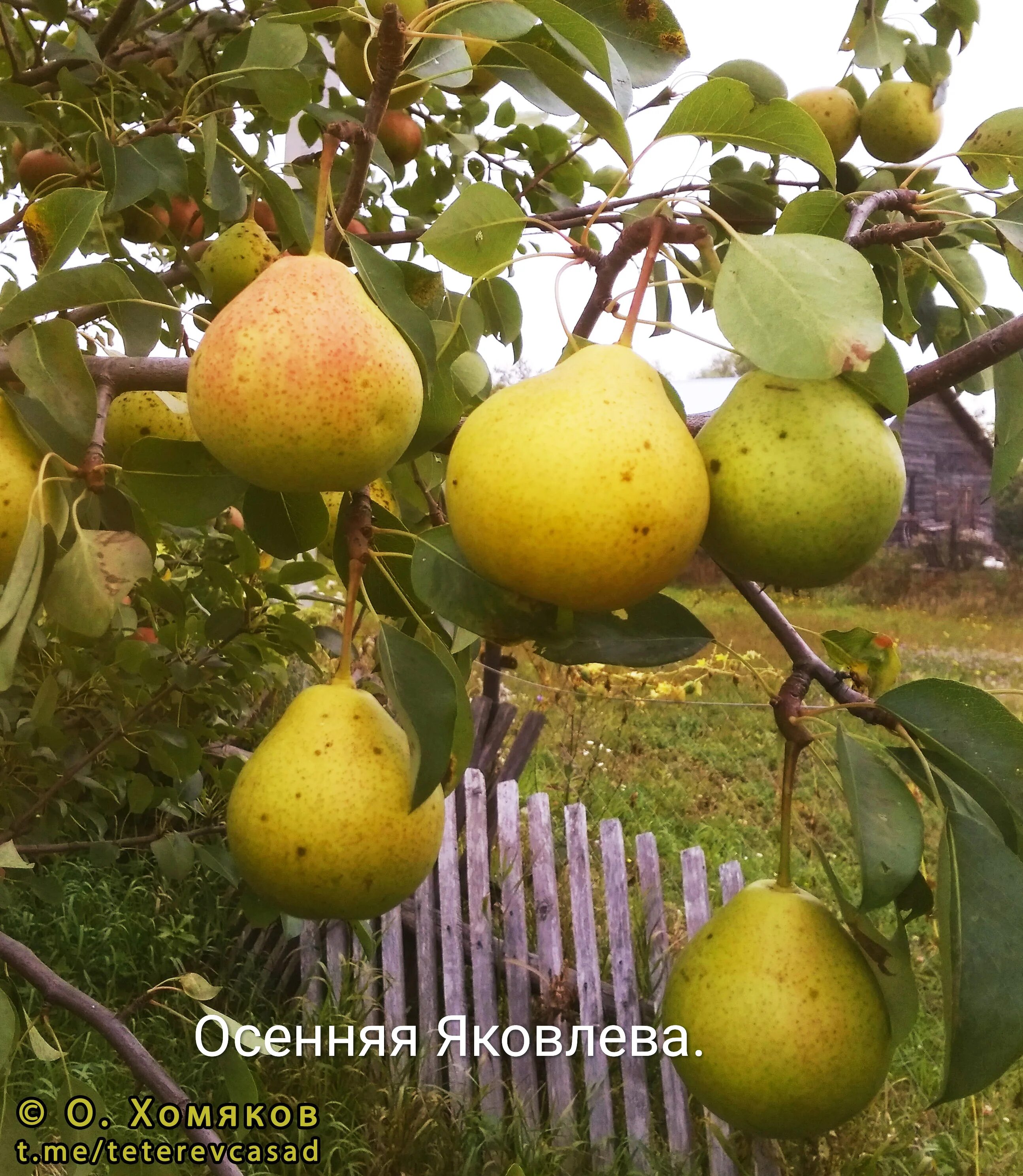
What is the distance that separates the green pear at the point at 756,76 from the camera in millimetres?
Result: 898

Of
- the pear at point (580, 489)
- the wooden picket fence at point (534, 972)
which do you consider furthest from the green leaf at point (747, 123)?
the wooden picket fence at point (534, 972)

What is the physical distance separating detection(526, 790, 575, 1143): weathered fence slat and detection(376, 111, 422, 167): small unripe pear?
169 cm

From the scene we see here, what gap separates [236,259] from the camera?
1.12 metres

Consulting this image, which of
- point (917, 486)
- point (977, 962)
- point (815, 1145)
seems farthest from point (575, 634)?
point (917, 486)

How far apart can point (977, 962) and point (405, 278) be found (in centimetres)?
67

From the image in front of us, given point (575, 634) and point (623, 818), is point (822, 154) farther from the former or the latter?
point (623, 818)

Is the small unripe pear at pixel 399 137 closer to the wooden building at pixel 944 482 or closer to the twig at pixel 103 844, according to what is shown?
the twig at pixel 103 844

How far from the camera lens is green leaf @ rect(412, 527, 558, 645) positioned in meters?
0.60

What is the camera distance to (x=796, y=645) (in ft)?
2.29

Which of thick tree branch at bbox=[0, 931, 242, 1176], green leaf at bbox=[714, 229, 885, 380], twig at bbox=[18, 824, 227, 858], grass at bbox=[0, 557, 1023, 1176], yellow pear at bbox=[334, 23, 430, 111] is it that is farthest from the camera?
grass at bbox=[0, 557, 1023, 1176]

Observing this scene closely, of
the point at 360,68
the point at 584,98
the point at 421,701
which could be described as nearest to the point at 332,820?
the point at 421,701

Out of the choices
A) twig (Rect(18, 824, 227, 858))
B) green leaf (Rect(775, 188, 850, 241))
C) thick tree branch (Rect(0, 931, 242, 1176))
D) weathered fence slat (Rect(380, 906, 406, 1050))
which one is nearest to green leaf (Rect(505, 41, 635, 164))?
green leaf (Rect(775, 188, 850, 241))

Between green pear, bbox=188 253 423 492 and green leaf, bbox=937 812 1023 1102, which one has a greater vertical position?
green pear, bbox=188 253 423 492

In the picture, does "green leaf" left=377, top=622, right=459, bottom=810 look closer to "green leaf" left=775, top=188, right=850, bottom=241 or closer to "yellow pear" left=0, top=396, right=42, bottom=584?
"yellow pear" left=0, top=396, right=42, bottom=584
